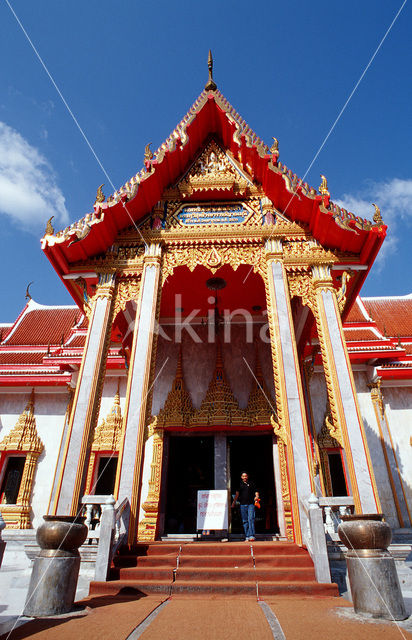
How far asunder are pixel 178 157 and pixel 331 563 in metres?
7.32

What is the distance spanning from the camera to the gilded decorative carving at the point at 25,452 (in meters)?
8.26

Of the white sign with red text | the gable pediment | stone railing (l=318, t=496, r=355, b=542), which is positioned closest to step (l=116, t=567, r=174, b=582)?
stone railing (l=318, t=496, r=355, b=542)

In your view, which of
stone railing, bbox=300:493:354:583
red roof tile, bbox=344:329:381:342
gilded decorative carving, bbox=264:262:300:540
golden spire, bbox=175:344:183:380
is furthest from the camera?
red roof tile, bbox=344:329:381:342

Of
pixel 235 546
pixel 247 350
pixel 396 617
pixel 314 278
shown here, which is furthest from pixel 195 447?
pixel 396 617

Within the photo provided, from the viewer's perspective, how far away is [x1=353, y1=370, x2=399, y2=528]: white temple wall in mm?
7988

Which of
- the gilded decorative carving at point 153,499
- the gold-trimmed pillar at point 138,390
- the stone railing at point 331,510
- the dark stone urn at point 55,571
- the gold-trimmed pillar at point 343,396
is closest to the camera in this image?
the dark stone urn at point 55,571

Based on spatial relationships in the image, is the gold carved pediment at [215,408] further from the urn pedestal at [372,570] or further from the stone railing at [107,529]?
the urn pedestal at [372,570]

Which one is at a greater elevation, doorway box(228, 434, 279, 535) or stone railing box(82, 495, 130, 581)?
doorway box(228, 434, 279, 535)

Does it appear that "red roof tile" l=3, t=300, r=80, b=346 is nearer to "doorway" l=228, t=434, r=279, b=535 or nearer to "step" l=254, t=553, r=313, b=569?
"doorway" l=228, t=434, r=279, b=535

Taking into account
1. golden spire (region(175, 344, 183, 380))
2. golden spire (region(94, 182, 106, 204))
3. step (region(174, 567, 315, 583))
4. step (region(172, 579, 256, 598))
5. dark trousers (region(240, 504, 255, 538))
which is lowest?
step (region(172, 579, 256, 598))

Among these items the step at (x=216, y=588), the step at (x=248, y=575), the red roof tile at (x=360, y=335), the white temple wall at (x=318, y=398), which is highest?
the red roof tile at (x=360, y=335)

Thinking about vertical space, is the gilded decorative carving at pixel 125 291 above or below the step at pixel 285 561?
above

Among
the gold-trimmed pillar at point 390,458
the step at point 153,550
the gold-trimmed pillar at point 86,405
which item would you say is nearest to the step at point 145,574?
the step at point 153,550

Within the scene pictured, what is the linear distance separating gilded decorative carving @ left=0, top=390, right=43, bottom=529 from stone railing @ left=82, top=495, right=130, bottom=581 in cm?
421
